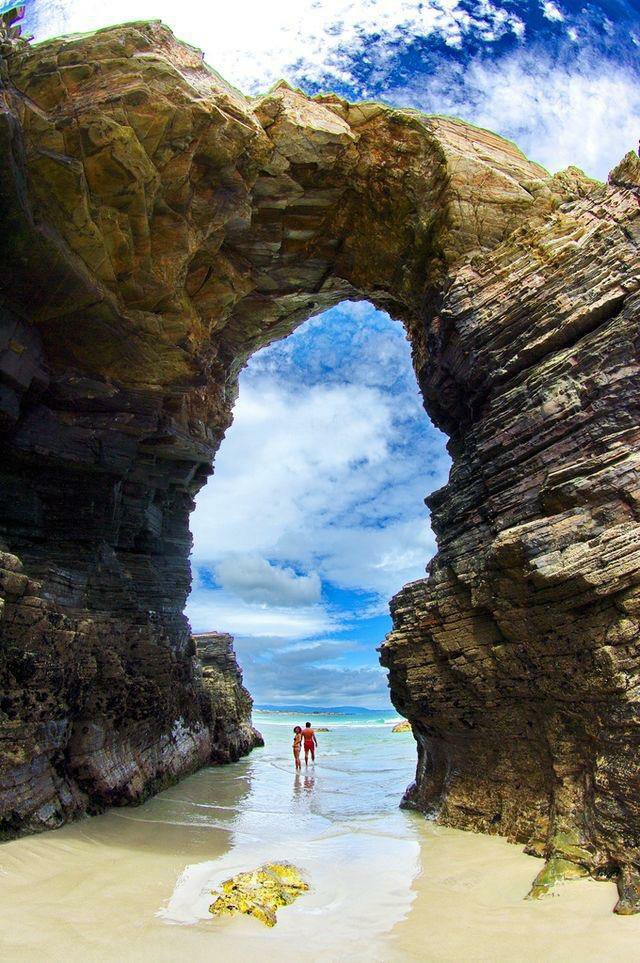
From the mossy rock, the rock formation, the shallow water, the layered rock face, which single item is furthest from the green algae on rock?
the layered rock face

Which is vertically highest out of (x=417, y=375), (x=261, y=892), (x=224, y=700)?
(x=417, y=375)

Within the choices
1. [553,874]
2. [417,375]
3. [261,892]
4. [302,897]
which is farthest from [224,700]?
[553,874]

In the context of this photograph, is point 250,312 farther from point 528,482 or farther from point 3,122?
point 528,482

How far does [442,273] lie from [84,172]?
363 inches

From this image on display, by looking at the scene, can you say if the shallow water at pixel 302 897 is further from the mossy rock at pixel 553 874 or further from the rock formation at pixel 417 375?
the rock formation at pixel 417 375

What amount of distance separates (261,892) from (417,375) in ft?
46.2

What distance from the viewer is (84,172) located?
1226 centimetres

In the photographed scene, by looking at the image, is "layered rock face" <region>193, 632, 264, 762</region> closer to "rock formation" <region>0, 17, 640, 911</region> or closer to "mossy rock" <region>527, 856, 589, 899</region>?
"rock formation" <region>0, 17, 640, 911</region>

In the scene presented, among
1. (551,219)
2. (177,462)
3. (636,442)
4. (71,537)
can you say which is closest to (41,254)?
(71,537)

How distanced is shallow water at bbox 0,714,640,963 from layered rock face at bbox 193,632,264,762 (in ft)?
36.8

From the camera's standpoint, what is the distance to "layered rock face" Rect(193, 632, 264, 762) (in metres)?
24.2

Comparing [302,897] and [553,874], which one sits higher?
[553,874]

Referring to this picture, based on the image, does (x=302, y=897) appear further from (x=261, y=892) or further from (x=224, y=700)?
(x=224, y=700)

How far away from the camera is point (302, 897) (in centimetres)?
754
